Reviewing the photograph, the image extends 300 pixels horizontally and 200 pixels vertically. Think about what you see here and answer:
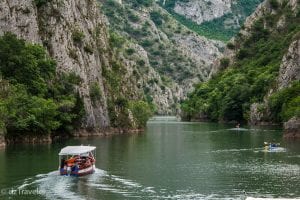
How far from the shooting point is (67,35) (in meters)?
143

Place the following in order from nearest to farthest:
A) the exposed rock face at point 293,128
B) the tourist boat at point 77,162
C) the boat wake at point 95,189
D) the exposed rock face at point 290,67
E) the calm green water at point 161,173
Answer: the boat wake at point 95,189, the calm green water at point 161,173, the tourist boat at point 77,162, the exposed rock face at point 293,128, the exposed rock face at point 290,67

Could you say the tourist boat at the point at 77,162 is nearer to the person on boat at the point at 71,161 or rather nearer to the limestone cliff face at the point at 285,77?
the person on boat at the point at 71,161

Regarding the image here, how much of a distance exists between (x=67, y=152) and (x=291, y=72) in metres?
117

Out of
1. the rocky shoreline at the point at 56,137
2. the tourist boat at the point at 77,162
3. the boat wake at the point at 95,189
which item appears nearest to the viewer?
the boat wake at the point at 95,189

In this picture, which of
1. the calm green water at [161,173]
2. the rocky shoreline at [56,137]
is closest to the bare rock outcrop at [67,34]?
the rocky shoreline at [56,137]

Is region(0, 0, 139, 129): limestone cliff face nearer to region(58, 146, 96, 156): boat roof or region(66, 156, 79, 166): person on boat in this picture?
region(58, 146, 96, 156): boat roof

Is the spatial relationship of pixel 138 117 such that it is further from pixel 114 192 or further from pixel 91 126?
pixel 114 192

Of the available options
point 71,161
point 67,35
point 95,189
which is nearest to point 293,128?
point 67,35

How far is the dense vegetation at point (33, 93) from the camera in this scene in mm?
110163

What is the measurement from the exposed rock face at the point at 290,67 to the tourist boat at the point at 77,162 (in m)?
111

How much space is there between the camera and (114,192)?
6334cm

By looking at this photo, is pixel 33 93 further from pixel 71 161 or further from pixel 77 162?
pixel 77 162

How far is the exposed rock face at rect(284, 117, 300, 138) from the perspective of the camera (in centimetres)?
12756

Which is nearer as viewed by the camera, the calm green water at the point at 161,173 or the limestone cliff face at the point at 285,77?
the calm green water at the point at 161,173
